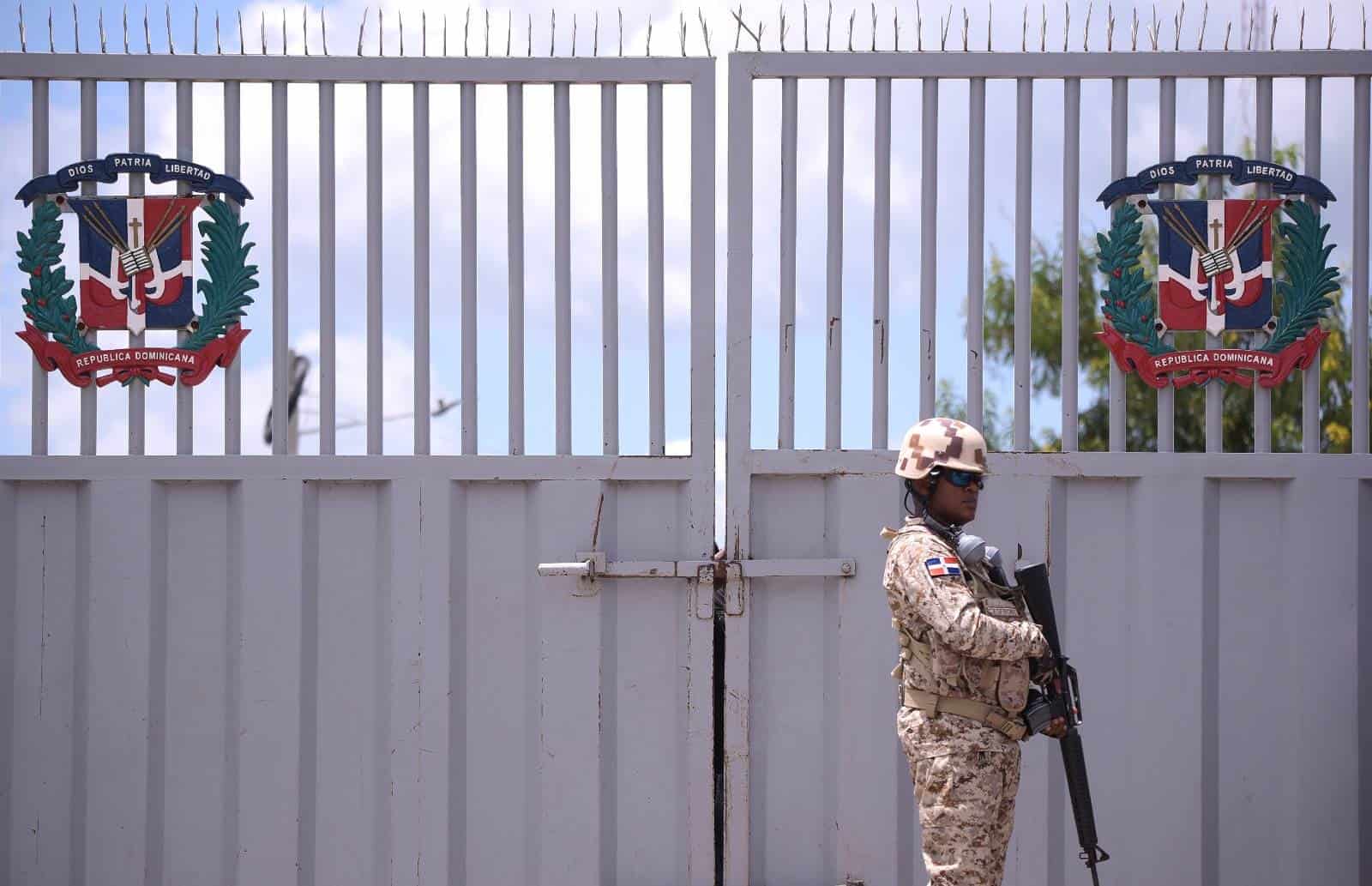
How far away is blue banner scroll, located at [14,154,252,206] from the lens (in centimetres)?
517

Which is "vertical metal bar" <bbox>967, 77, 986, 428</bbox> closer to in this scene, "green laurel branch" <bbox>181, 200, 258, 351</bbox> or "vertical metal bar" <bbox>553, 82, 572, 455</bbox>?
"vertical metal bar" <bbox>553, 82, 572, 455</bbox>

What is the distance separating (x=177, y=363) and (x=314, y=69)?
1.16 m

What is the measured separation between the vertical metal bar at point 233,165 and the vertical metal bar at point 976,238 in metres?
2.57

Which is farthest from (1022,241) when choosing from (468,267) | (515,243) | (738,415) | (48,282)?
(48,282)

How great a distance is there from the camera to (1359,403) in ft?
16.9

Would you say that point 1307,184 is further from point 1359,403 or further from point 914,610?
point 914,610

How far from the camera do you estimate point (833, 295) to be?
16.9 feet

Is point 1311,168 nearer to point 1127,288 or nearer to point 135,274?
point 1127,288

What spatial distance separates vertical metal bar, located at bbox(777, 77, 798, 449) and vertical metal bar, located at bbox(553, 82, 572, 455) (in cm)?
75

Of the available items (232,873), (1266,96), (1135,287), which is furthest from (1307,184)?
(232,873)

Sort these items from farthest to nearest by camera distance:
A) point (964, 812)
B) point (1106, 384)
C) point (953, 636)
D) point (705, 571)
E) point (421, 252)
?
point (1106, 384) → point (421, 252) → point (705, 571) → point (964, 812) → point (953, 636)

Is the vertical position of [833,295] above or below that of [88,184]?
below

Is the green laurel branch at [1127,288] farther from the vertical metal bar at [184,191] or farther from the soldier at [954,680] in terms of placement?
the vertical metal bar at [184,191]

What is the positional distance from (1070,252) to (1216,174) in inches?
23.6
